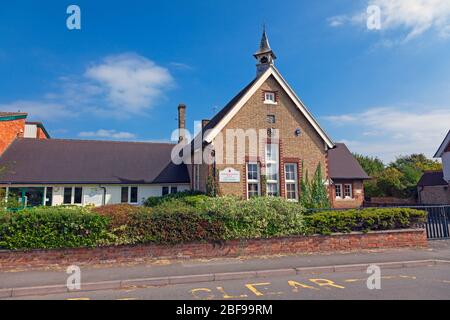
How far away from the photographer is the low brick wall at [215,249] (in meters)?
8.07

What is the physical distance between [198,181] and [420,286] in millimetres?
13976

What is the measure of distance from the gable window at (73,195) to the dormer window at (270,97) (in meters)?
15.4

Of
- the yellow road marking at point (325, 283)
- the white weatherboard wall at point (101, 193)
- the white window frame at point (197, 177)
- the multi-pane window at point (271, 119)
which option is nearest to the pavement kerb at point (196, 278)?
the yellow road marking at point (325, 283)

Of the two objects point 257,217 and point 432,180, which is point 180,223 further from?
point 432,180

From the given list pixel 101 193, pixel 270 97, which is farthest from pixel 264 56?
pixel 101 193

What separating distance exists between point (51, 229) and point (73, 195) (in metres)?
14.2

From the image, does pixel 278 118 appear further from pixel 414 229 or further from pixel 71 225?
pixel 71 225

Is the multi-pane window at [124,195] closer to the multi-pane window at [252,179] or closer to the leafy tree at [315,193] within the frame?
the multi-pane window at [252,179]

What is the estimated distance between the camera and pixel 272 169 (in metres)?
15.8

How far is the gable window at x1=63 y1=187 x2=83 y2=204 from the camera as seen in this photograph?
20.9 meters

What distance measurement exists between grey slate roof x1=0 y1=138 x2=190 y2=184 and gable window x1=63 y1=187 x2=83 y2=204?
2.45ft

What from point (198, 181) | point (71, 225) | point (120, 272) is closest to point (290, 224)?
point (120, 272)

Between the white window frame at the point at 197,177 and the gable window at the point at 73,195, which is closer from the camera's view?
the white window frame at the point at 197,177
